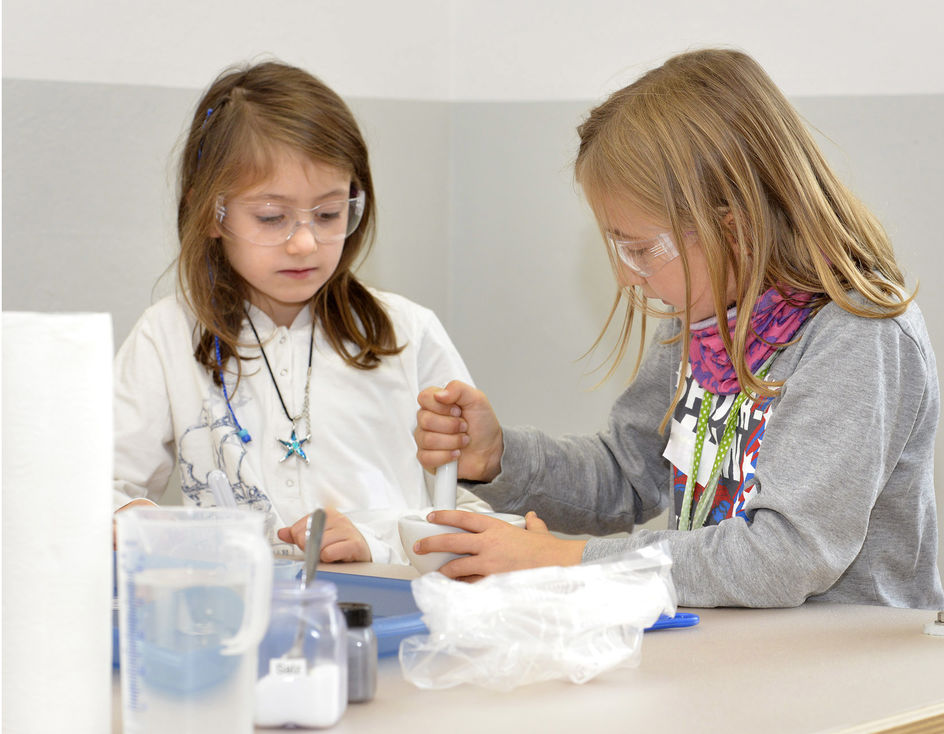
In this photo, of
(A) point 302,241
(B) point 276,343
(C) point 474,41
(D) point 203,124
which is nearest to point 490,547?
(A) point 302,241

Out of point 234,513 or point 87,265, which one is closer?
point 234,513

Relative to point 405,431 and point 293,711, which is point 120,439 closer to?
point 405,431

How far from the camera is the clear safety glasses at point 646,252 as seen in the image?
4.25ft

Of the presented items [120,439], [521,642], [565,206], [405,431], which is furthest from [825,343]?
[565,206]

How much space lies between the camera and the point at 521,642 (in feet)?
2.66

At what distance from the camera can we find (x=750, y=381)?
127cm

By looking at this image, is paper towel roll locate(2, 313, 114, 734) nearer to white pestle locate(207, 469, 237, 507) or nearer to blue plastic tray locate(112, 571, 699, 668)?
blue plastic tray locate(112, 571, 699, 668)

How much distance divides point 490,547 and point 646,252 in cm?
42

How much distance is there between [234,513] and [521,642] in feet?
0.77

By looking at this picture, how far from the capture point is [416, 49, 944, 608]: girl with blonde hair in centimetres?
110

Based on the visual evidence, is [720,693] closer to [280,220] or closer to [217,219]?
[280,220]

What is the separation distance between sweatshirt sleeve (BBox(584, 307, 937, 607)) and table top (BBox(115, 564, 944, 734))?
80 millimetres

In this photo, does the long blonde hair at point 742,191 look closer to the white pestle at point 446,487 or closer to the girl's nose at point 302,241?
the white pestle at point 446,487

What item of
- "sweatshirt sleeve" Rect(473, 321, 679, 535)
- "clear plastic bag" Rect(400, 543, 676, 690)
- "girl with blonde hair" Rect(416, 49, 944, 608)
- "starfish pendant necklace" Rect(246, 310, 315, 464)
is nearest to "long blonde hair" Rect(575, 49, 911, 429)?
"girl with blonde hair" Rect(416, 49, 944, 608)
